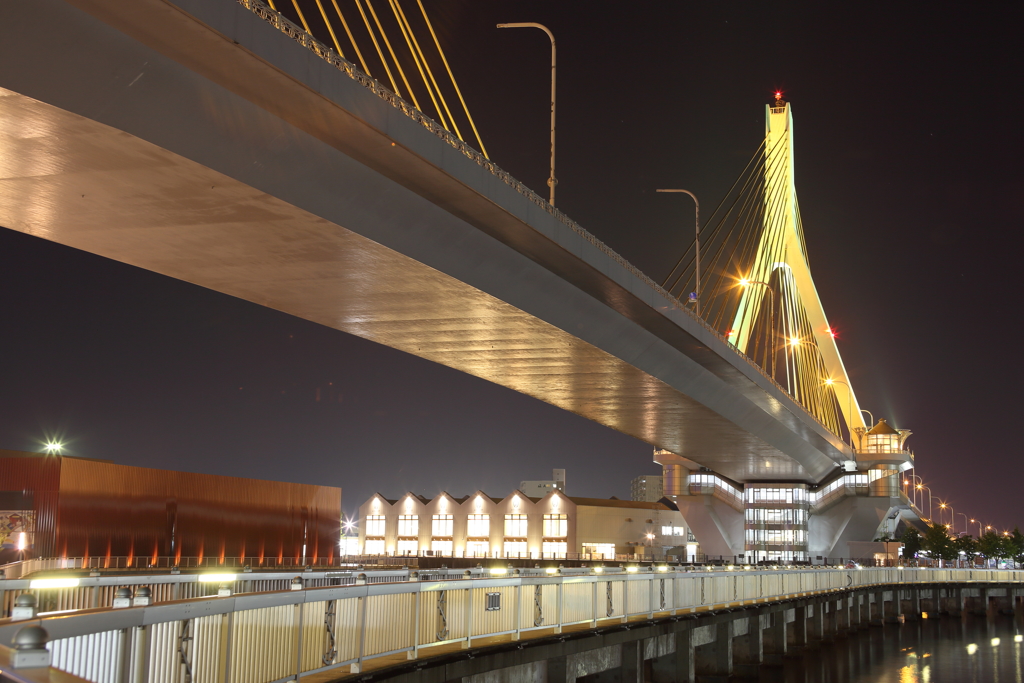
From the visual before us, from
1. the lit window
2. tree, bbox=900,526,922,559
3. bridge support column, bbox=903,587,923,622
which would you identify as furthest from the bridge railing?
tree, bbox=900,526,922,559

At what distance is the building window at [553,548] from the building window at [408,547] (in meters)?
12.9

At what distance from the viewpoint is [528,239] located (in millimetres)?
26812

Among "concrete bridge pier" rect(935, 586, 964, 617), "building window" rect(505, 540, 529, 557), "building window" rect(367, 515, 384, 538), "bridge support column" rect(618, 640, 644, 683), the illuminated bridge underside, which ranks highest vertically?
the illuminated bridge underside

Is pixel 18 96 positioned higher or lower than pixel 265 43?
lower

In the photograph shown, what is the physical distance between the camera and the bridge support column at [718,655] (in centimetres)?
2717

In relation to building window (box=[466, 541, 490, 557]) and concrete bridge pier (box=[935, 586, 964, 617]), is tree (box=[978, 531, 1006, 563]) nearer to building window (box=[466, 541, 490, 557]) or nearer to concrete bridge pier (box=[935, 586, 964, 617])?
concrete bridge pier (box=[935, 586, 964, 617])

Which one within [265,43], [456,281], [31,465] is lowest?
[31,465]

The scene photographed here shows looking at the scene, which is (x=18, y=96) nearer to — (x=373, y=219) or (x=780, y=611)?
(x=373, y=219)

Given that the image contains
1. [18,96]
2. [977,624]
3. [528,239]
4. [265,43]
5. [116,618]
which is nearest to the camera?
[116,618]

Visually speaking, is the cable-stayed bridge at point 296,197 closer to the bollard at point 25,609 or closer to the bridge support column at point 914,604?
the bollard at point 25,609

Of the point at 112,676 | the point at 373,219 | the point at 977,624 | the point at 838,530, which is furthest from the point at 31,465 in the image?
the point at 838,530

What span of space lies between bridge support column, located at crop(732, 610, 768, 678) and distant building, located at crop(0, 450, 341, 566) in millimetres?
25667

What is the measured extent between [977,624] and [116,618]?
63701mm

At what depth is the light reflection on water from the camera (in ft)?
108
